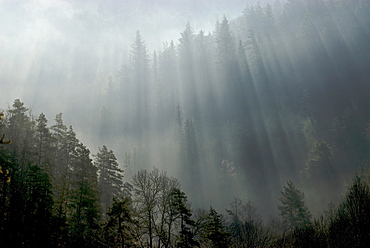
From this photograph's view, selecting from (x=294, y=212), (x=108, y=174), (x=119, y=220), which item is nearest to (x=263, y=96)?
(x=294, y=212)

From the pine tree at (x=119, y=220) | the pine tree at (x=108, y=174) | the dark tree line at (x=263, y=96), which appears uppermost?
the dark tree line at (x=263, y=96)

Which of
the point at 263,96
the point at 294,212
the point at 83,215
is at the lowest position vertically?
the point at 83,215

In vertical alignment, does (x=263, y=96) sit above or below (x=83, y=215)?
above

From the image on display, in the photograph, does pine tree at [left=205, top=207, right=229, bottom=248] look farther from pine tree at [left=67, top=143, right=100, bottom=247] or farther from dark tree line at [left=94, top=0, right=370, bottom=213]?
dark tree line at [left=94, top=0, right=370, bottom=213]

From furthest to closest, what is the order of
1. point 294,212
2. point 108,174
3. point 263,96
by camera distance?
point 263,96 → point 294,212 → point 108,174

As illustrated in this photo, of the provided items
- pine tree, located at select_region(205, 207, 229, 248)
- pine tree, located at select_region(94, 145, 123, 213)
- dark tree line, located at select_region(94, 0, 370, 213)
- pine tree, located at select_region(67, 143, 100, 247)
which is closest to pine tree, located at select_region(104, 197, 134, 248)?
pine tree, located at select_region(67, 143, 100, 247)

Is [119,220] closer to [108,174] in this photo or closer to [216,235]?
[216,235]

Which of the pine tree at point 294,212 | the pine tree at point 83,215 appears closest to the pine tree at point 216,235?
the pine tree at point 83,215

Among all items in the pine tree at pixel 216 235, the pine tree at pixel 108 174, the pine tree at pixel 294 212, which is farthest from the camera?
the pine tree at pixel 294 212

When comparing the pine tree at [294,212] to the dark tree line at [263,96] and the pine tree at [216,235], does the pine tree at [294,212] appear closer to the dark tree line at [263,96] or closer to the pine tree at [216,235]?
the dark tree line at [263,96]

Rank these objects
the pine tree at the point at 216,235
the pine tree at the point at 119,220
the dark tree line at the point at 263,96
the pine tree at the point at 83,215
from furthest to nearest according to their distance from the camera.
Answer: the dark tree line at the point at 263,96 → the pine tree at the point at 119,220 → the pine tree at the point at 83,215 → the pine tree at the point at 216,235

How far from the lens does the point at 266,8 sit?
114 m

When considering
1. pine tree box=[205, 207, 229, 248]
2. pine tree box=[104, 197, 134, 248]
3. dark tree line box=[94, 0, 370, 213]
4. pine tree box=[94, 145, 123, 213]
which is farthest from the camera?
dark tree line box=[94, 0, 370, 213]

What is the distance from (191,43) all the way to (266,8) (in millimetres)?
39296
